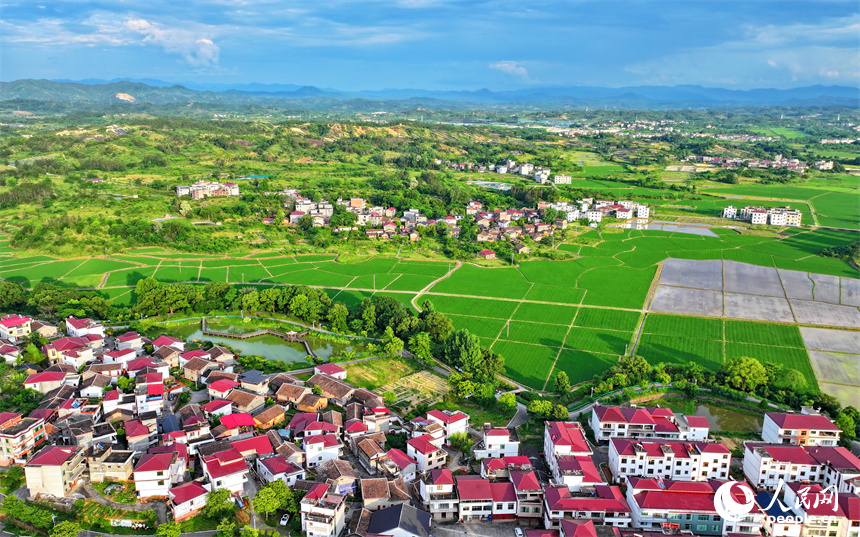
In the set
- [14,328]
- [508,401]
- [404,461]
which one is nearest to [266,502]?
[404,461]

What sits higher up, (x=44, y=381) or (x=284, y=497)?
(x=44, y=381)

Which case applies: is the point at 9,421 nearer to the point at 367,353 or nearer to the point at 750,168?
the point at 367,353

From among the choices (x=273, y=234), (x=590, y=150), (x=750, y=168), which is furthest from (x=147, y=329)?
(x=590, y=150)

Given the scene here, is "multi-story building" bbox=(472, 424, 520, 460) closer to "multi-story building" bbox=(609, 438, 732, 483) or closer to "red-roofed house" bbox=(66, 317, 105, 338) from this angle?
"multi-story building" bbox=(609, 438, 732, 483)

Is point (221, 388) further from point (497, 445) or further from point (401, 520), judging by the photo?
point (497, 445)

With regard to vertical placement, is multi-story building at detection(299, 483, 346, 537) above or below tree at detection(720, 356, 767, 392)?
below

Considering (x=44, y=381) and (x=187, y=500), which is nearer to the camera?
(x=187, y=500)

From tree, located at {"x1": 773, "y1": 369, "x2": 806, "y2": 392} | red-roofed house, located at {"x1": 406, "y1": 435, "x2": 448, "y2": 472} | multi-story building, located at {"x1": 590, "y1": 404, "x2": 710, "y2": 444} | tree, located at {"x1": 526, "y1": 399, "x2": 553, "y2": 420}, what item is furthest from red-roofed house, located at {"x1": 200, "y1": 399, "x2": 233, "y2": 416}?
tree, located at {"x1": 773, "y1": 369, "x2": 806, "y2": 392}

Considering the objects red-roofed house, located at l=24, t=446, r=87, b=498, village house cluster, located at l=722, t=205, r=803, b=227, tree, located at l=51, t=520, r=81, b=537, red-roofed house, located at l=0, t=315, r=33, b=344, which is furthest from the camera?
village house cluster, located at l=722, t=205, r=803, b=227
